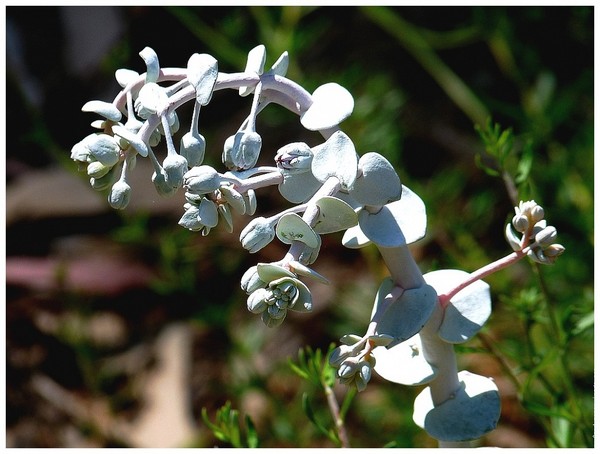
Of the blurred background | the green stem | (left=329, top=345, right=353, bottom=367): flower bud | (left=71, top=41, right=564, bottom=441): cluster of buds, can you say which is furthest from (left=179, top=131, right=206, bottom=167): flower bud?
the green stem

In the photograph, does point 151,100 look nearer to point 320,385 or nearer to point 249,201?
point 249,201

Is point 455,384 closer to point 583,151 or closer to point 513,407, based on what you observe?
point 583,151

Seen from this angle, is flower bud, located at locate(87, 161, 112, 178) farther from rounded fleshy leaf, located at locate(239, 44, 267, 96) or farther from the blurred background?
the blurred background

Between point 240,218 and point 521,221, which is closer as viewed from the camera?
point 521,221

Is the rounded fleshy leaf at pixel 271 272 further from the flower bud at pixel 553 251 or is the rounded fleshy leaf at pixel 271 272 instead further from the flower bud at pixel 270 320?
the flower bud at pixel 553 251

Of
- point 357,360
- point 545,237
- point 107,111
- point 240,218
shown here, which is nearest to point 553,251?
point 545,237

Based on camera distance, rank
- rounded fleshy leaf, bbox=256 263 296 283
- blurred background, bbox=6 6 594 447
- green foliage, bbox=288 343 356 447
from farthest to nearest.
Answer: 1. blurred background, bbox=6 6 594 447
2. green foliage, bbox=288 343 356 447
3. rounded fleshy leaf, bbox=256 263 296 283

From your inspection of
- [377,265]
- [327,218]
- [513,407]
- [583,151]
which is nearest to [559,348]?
[327,218]
